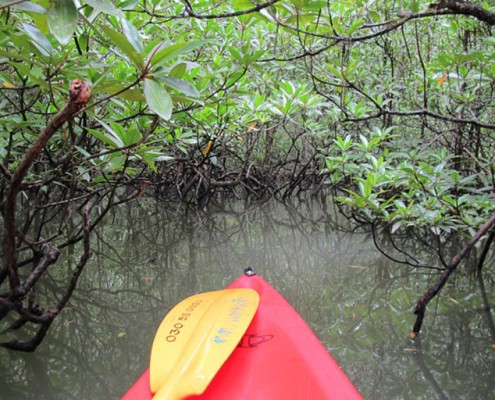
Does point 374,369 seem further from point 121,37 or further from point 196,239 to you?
point 196,239

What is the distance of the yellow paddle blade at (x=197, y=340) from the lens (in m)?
1.08

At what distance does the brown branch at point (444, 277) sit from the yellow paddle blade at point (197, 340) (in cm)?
64

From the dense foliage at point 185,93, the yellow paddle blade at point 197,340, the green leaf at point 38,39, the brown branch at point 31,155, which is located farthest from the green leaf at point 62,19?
the yellow paddle blade at point 197,340

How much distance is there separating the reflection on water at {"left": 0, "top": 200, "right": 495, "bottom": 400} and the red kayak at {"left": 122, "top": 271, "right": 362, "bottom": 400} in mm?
284

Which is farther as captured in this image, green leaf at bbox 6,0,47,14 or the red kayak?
the red kayak

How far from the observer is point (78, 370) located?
154 cm

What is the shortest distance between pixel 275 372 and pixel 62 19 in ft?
3.24

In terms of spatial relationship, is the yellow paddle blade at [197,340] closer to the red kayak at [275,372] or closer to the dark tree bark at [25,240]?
the red kayak at [275,372]

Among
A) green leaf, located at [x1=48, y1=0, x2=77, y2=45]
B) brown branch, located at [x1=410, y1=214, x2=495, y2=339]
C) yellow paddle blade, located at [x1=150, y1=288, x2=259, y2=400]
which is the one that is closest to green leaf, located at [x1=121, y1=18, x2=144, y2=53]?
green leaf, located at [x1=48, y1=0, x2=77, y2=45]

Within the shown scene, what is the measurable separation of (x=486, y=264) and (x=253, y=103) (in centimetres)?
192

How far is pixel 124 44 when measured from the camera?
2.57 ft

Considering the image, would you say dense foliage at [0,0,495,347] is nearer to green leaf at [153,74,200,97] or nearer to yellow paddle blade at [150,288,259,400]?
green leaf at [153,74,200,97]

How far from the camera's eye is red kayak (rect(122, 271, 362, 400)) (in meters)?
1.09

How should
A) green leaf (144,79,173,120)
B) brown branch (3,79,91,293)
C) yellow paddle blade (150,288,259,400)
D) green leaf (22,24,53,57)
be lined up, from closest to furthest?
brown branch (3,79,91,293), green leaf (144,79,173,120), green leaf (22,24,53,57), yellow paddle blade (150,288,259,400)
